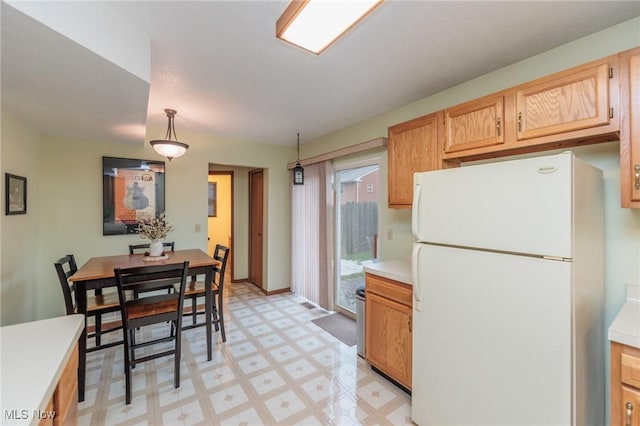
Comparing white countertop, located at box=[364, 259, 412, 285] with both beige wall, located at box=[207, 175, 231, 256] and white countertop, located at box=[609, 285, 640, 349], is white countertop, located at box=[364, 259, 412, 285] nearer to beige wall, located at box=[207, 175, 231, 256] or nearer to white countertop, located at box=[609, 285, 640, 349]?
white countertop, located at box=[609, 285, 640, 349]

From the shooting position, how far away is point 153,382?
2.20 meters

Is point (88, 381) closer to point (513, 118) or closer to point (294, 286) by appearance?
point (294, 286)

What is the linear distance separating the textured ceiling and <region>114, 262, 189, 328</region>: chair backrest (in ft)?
4.16

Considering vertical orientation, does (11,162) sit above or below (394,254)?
above

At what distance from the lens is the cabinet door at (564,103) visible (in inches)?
55.9

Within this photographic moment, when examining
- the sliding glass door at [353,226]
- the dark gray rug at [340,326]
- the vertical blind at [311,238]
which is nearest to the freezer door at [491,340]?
the dark gray rug at [340,326]

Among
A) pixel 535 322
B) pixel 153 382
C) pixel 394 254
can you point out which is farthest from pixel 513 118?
pixel 153 382

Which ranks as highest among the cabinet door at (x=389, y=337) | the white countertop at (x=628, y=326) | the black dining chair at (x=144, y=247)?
the black dining chair at (x=144, y=247)

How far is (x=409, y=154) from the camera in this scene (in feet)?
7.76

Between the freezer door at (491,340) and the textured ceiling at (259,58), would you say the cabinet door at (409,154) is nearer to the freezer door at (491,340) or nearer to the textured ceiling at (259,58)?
the textured ceiling at (259,58)

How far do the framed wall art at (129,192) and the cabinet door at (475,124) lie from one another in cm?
345

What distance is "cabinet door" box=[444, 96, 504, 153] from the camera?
1.81m

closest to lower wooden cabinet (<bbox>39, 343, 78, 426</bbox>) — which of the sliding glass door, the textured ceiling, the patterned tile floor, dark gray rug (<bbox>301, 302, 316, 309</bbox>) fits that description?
the patterned tile floor

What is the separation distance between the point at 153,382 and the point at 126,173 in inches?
97.2
